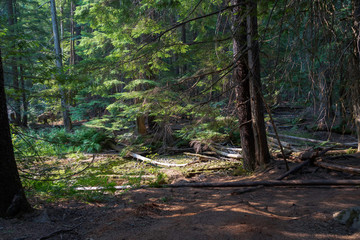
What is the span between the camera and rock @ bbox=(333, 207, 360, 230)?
302 centimetres

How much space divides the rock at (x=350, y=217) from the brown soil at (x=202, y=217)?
8 cm

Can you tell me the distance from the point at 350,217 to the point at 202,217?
83.2 inches

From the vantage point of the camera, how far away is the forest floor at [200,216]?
3264mm

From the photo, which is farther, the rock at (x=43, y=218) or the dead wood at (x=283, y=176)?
the dead wood at (x=283, y=176)

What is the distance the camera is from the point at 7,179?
154 inches

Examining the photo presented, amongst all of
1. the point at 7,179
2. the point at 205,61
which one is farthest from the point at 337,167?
the point at 7,179

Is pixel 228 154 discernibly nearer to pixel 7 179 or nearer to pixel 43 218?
pixel 43 218

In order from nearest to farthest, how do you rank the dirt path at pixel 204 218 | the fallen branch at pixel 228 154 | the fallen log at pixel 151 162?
the dirt path at pixel 204 218 → the fallen branch at pixel 228 154 → the fallen log at pixel 151 162

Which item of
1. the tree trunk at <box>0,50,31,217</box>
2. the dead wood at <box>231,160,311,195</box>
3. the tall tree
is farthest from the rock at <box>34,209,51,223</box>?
the tall tree

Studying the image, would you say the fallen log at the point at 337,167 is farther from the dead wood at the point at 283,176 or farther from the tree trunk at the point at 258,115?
the tree trunk at the point at 258,115

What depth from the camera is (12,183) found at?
3.96m

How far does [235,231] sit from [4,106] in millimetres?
4269

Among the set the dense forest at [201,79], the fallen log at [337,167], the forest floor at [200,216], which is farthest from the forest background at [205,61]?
the forest floor at [200,216]

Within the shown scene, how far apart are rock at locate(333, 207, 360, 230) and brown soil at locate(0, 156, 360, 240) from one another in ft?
0.25
